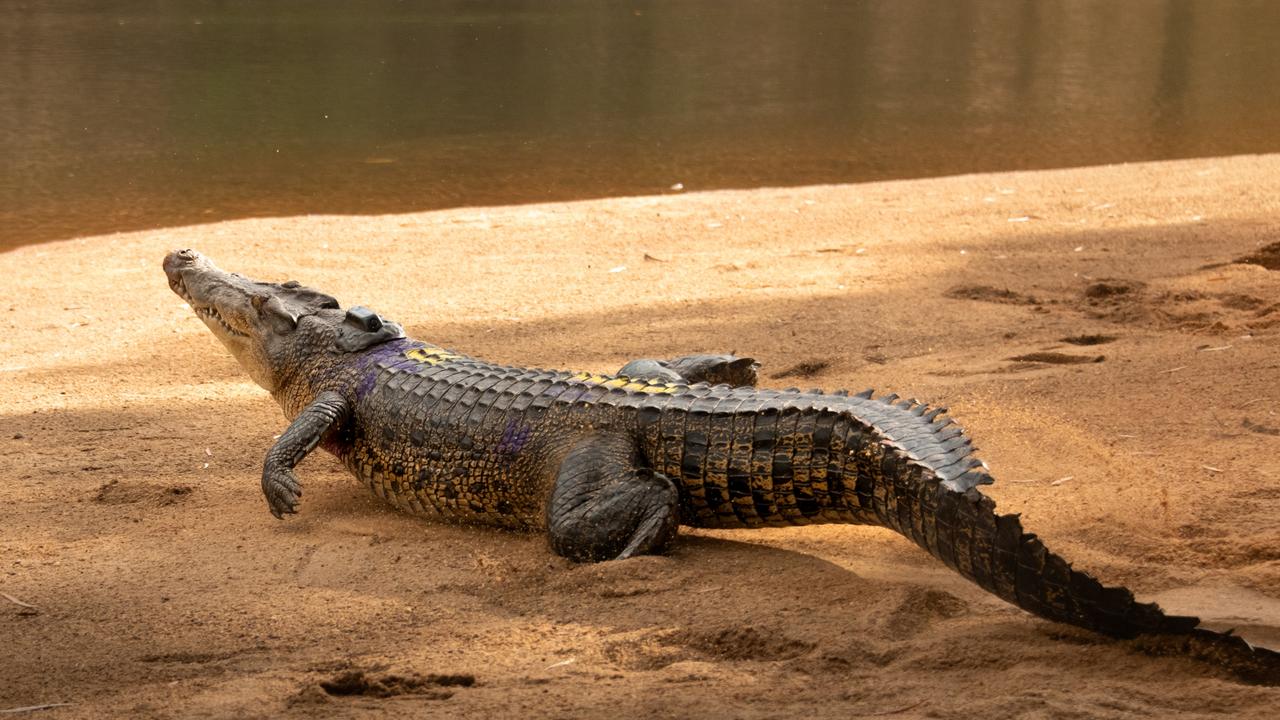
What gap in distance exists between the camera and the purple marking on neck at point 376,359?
14.9 feet

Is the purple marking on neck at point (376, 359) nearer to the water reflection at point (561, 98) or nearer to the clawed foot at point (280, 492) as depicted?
the clawed foot at point (280, 492)

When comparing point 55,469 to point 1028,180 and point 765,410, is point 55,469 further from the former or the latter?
point 1028,180

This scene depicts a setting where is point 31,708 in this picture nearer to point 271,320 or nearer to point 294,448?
point 294,448

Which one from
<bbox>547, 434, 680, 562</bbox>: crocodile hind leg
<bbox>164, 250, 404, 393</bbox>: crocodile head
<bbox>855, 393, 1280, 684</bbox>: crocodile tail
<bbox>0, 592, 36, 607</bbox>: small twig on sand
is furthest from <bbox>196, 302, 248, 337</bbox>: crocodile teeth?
<bbox>855, 393, 1280, 684</bbox>: crocodile tail

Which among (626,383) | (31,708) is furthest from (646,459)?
(31,708)

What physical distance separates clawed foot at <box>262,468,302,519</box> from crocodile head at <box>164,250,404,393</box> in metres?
0.66

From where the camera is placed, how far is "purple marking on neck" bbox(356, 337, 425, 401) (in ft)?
14.9

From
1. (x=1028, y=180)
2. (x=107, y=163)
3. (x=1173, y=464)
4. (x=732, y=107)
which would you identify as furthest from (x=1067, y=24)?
(x=1173, y=464)

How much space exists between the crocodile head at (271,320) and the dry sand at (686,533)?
0.41m

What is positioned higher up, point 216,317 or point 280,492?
point 216,317

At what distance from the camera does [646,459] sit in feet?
12.7

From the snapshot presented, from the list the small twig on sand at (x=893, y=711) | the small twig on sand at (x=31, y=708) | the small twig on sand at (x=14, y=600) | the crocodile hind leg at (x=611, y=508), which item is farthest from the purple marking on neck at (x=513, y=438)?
the small twig on sand at (x=893, y=711)

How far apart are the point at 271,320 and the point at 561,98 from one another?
13307 millimetres

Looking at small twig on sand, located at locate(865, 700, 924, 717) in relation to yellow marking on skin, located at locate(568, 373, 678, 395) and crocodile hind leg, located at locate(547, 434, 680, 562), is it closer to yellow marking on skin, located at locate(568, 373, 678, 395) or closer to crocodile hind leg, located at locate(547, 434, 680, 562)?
crocodile hind leg, located at locate(547, 434, 680, 562)
